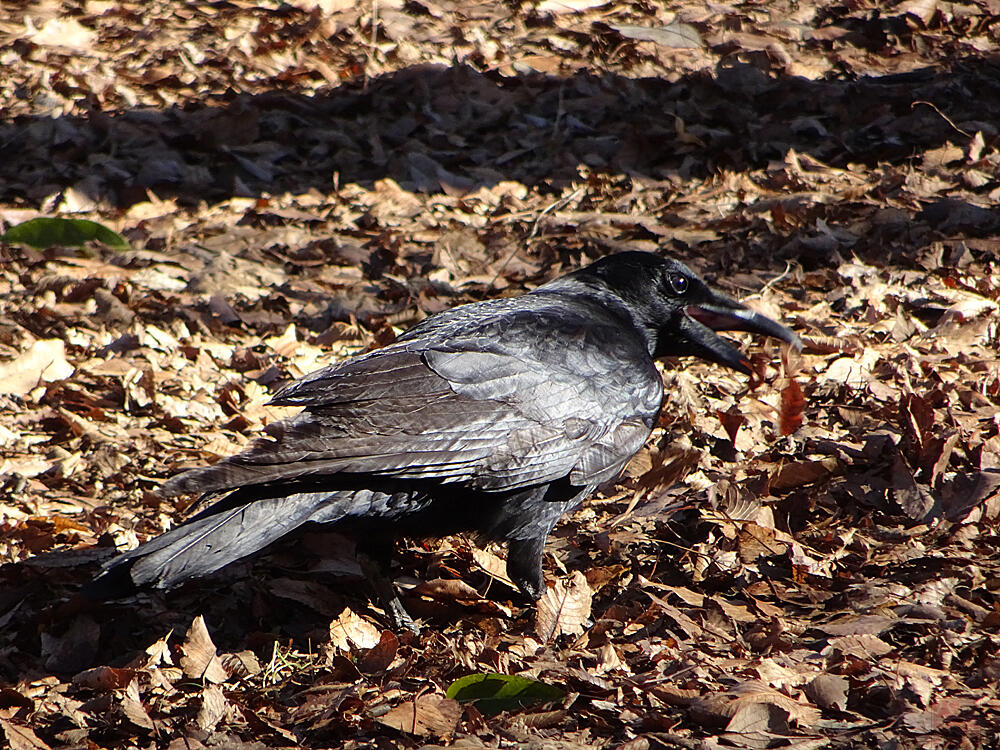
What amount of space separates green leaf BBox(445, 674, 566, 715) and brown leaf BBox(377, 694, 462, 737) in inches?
3.1

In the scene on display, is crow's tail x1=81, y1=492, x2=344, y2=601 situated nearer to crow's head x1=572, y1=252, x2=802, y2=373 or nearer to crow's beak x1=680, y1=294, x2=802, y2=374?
crow's head x1=572, y1=252, x2=802, y2=373

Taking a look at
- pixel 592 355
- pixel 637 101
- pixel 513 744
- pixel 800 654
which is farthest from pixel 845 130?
pixel 513 744

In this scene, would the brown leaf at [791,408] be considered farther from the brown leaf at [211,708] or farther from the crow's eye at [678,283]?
the brown leaf at [211,708]

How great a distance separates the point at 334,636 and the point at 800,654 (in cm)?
179

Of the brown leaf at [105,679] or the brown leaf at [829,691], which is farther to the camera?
the brown leaf at [105,679]

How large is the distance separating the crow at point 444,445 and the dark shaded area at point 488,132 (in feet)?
13.7

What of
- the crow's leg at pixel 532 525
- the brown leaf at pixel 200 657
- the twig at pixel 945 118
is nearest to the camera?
the brown leaf at pixel 200 657

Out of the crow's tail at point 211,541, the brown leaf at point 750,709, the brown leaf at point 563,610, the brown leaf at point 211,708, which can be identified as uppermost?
the crow's tail at point 211,541

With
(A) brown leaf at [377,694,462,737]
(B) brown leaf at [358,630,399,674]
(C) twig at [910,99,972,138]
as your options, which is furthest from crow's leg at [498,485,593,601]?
(C) twig at [910,99,972,138]

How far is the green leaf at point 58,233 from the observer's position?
7.38 m

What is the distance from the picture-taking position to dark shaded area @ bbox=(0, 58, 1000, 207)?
8.39 meters

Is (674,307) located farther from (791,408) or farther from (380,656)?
(380,656)

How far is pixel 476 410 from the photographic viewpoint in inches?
160

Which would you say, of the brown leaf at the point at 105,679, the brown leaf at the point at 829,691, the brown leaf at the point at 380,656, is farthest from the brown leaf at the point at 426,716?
the brown leaf at the point at 829,691
